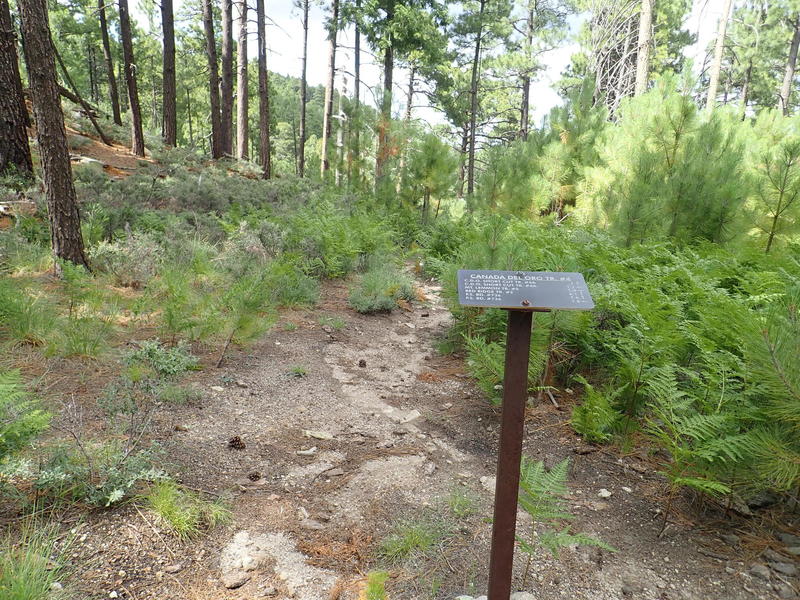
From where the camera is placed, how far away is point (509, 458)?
1936 mm

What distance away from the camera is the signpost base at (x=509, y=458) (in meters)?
1.91

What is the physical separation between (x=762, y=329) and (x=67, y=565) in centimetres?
310

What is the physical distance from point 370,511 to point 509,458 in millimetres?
1037

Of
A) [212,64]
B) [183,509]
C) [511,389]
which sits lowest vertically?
[183,509]

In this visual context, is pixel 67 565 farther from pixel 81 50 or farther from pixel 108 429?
pixel 81 50

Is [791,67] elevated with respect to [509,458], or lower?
elevated

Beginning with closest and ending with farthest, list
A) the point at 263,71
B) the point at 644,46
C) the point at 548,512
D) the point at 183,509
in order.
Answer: the point at 548,512, the point at 183,509, the point at 644,46, the point at 263,71

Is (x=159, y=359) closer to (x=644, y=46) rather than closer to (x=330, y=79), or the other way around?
(x=644, y=46)

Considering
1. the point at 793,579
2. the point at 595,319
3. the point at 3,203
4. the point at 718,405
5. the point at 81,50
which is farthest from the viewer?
the point at 81,50

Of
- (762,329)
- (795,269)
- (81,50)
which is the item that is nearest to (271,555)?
(762,329)

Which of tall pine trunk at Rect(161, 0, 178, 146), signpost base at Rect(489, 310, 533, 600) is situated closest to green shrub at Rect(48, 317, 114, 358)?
signpost base at Rect(489, 310, 533, 600)

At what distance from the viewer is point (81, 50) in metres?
29.1

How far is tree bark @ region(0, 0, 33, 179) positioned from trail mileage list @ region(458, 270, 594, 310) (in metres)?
9.00

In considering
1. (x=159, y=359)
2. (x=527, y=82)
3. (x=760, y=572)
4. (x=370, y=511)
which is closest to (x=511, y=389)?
(x=370, y=511)
